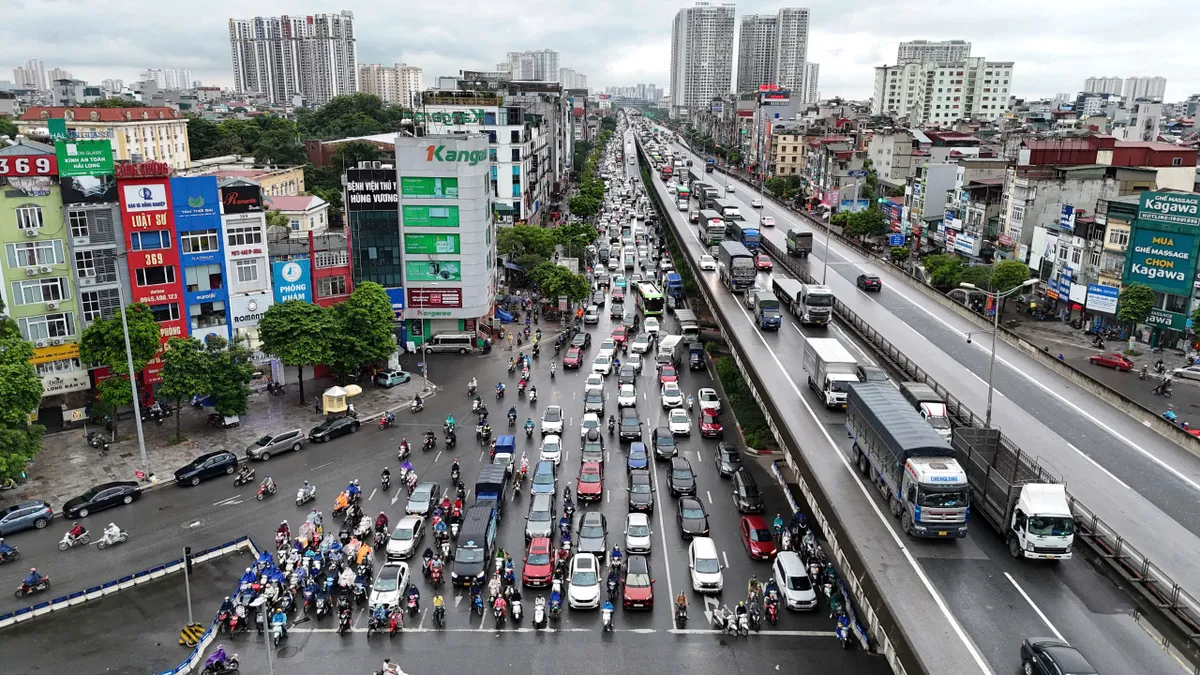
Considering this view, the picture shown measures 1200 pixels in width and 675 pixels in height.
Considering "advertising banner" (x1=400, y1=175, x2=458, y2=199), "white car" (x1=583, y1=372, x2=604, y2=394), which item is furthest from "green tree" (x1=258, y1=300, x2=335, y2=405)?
"white car" (x1=583, y1=372, x2=604, y2=394)

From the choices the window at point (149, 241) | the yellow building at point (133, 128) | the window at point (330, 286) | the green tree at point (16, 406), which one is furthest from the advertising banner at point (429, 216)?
the yellow building at point (133, 128)

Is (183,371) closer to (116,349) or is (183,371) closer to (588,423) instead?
(116,349)

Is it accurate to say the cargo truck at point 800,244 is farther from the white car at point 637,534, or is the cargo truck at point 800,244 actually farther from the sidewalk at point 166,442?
the white car at point 637,534

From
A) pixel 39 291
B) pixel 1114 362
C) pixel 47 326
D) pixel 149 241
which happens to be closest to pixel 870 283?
pixel 1114 362

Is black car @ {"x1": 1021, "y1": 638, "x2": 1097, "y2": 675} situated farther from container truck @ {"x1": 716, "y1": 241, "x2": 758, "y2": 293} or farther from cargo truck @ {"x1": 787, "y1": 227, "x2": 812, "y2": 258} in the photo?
cargo truck @ {"x1": 787, "y1": 227, "x2": 812, "y2": 258}

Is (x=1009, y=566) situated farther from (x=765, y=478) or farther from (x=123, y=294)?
(x=123, y=294)

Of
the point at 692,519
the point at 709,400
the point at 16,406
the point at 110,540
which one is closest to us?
the point at 110,540
